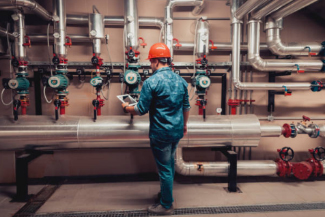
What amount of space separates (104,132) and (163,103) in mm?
809

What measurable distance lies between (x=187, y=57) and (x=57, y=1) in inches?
62.5

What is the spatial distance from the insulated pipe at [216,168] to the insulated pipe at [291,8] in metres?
1.69

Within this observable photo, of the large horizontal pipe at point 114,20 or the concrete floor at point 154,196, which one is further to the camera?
the large horizontal pipe at point 114,20

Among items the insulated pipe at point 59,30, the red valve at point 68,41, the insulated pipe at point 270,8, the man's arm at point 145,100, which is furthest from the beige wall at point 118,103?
the man's arm at point 145,100

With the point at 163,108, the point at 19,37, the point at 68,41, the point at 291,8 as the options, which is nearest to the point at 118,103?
the point at 68,41

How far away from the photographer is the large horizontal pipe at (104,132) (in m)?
2.05

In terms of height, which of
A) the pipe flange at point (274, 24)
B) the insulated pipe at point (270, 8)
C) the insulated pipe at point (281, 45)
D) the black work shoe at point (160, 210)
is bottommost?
the black work shoe at point (160, 210)

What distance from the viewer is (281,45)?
2404mm

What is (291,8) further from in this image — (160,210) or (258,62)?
(160,210)

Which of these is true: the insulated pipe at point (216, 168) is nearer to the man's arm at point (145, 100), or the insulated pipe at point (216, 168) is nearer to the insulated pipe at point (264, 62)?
the man's arm at point (145, 100)

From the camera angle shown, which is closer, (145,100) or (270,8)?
(145,100)

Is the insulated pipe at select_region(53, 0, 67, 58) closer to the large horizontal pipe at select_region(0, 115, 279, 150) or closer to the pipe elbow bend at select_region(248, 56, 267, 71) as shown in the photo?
the large horizontal pipe at select_region(0, 115, 279, 150)

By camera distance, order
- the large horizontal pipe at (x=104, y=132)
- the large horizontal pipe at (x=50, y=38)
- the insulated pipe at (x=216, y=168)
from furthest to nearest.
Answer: the large horizontal pipe at (x=50, y=38), the insulated pipe at (x=216, y=168), the large horizontal pipe at (x=104, y=132)

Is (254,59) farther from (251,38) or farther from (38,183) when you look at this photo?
(38,183)
